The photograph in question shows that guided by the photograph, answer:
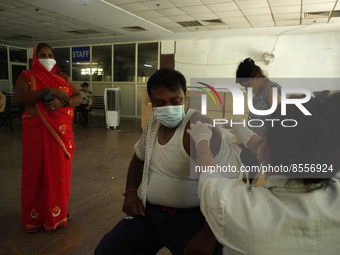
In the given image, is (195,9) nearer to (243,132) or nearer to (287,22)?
(287,22)

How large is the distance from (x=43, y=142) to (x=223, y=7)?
211 inches

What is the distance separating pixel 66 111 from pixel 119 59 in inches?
368

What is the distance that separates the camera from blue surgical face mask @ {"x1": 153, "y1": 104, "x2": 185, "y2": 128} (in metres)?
1.15

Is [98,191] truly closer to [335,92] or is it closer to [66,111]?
[66,111]

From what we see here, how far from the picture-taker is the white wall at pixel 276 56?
812cm

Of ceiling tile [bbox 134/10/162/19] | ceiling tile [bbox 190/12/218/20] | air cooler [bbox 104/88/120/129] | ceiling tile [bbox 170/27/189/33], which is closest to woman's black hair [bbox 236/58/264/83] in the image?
ceiling tile [bbox 190/12/218/20]

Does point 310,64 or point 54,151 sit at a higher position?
point 310,64

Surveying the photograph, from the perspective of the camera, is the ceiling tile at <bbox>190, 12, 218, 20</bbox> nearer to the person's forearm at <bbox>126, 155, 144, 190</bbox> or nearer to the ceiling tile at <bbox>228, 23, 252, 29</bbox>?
the ceiling tile at <bbox>228, 23, 252, 29</bbox>

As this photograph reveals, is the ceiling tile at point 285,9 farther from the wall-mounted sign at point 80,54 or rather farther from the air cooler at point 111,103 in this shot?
the wall-mounted sign at point 80,54

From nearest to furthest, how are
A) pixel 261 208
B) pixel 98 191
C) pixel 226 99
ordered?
pixel 261 208 < pixel 98 191 < pixel 226 99

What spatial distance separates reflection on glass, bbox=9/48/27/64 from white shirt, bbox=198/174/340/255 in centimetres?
1381

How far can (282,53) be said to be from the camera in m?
8.58

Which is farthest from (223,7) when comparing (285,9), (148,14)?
(148,14)

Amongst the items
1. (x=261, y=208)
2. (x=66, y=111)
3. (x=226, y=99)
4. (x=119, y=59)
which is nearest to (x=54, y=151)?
(x=66, y=111)
